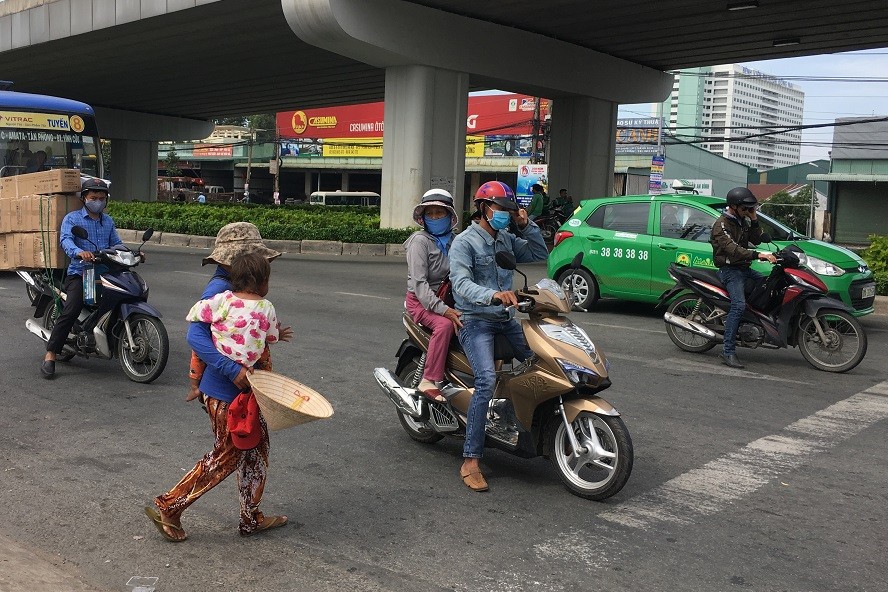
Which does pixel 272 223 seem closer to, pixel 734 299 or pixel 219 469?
pixel 734 299

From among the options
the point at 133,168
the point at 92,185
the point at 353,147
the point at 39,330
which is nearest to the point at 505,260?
the point at 92,185

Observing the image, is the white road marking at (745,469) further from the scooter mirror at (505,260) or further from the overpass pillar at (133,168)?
the overpass pillar at (133,168)

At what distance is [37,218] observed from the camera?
8.02 m

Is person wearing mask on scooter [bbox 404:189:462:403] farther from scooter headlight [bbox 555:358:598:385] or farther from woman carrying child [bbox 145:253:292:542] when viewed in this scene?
woman carrying child [bbox 145:253:292:542]

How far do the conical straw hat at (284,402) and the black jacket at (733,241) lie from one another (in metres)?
5.71

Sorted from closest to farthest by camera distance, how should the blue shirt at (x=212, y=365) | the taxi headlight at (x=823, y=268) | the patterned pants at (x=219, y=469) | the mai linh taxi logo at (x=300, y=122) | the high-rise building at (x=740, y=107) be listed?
the blue shirt at (x=212, y=365) → the patterned pants at (x=219, y=469) → the taxi headlight at (x=823, y=268) → the mai linh taxi logo at (x=300, y=122) → the high-rise building at (x=740, y=107)

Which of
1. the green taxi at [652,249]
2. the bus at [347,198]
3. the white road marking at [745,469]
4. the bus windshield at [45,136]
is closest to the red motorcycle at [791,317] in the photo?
the white road marking at [745,469]

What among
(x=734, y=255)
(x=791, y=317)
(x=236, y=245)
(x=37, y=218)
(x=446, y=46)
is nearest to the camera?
(x=236, y=245)

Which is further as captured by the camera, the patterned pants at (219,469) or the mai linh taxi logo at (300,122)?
the mai linh taxi logo at (300,122)

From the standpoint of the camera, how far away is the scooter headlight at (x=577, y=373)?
4773mm

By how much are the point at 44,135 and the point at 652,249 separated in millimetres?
11657

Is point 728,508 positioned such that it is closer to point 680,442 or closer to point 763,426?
point 680,442

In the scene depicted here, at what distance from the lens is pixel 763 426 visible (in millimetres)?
6562

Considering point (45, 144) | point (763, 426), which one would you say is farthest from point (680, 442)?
point (45, 144)
